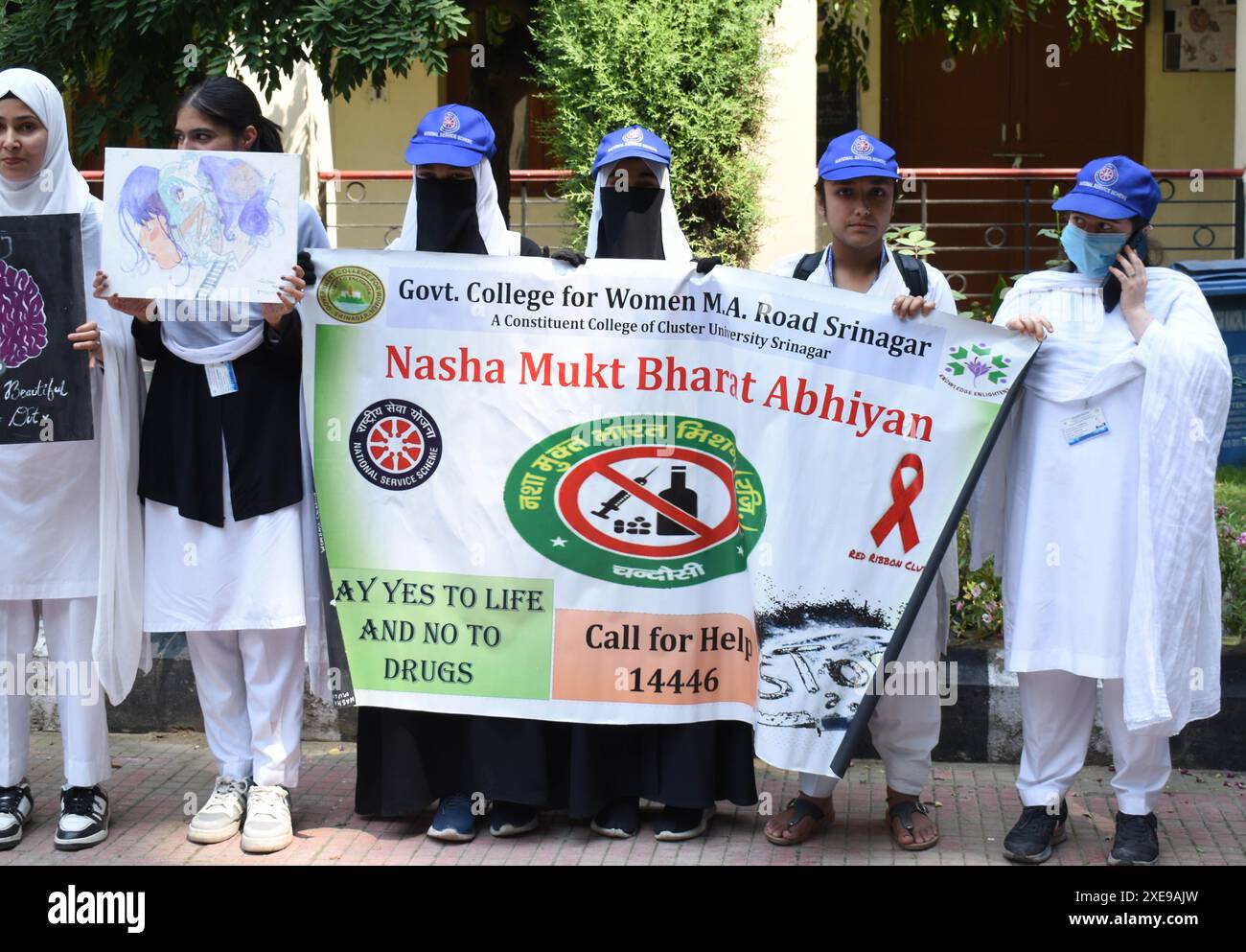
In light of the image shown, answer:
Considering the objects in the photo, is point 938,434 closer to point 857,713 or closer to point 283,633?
point 857,713

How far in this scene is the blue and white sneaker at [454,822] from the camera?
4.93m

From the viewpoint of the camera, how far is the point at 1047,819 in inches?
190

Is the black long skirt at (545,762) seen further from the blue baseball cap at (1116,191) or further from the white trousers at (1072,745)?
the blue baseball cap at (1116,191)

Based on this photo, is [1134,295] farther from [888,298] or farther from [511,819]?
[511,819]

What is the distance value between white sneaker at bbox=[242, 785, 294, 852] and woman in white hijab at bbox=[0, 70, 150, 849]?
0.51 m

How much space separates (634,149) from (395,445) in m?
1.17

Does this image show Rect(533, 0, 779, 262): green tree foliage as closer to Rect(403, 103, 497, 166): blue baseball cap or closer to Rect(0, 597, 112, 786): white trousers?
Rect(403, 103, 497, 166): blue baseball cap

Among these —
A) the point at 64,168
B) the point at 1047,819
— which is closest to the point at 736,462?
the point at 1047,819

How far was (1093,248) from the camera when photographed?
4652 mm

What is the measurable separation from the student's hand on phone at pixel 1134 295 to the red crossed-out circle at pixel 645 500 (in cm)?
125

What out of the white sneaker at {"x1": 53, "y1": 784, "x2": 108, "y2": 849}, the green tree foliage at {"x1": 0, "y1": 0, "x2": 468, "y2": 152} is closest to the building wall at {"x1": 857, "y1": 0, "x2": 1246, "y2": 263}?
the green tree foliage at {"x1": 0, "y1": 0, "x2": 468, "y2": 152}

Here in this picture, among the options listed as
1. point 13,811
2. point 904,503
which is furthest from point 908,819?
point 13,811

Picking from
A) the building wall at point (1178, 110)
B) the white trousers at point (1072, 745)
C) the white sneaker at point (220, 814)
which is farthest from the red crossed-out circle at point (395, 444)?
the building wall at point (1178, 110)
